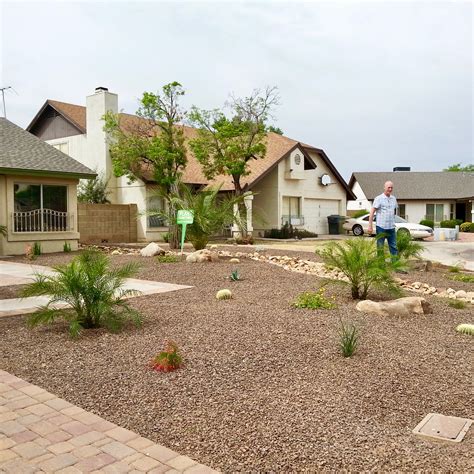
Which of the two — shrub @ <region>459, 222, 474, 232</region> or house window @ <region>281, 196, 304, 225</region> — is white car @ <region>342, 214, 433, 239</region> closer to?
house window @ <region>281, 196, 304, 225</region>

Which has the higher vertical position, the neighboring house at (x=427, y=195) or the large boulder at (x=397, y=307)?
the neighboring house at (x=427, y=195)

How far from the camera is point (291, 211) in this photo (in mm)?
28109

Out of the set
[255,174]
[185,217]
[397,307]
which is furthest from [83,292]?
[255,174]

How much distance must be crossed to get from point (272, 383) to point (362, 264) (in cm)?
332

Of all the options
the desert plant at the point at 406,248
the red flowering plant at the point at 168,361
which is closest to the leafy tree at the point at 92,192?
the desert plant at the point at 406,248

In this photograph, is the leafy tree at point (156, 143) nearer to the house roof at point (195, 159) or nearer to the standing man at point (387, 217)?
the house roof at point (195, 159)

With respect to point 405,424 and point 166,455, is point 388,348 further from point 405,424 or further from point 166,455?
point 166,455

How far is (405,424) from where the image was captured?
3.58 m

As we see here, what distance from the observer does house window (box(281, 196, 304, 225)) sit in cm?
2744

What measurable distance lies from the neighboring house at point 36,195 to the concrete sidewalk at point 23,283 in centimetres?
240

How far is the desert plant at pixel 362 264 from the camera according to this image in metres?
7.13

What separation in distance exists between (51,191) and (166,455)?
1568 cm

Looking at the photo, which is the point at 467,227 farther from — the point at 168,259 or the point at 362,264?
the point at 362,264

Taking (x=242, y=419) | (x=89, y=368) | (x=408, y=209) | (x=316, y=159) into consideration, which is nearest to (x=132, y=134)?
(x=316, y=159)
